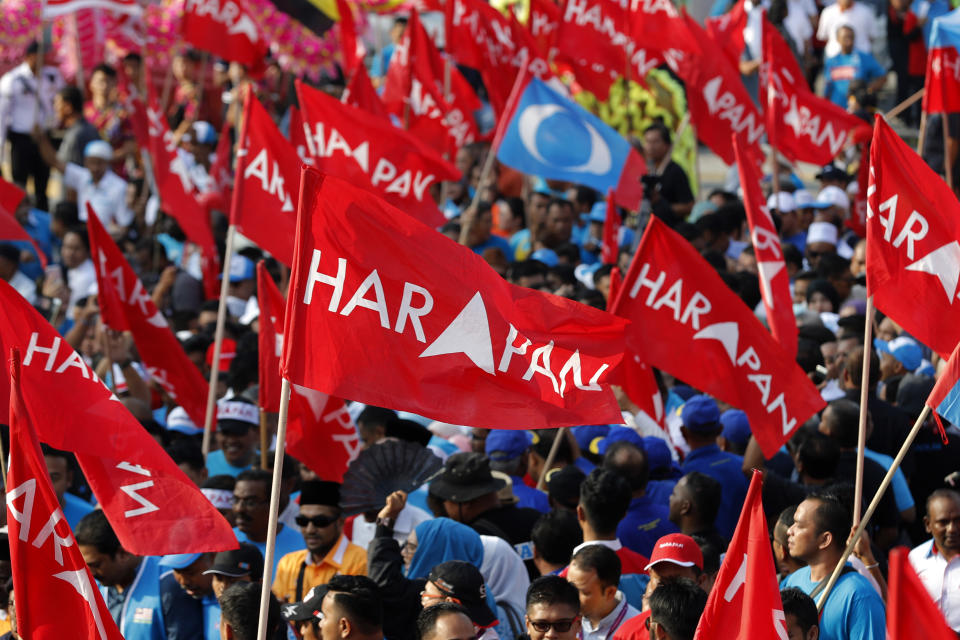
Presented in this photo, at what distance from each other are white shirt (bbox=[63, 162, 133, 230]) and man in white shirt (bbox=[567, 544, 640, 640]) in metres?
9.22

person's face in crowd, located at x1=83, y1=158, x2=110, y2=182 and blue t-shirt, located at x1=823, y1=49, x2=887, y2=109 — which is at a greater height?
blue t-shirt, located at x1=823, y1=49, x2=887, y2=109

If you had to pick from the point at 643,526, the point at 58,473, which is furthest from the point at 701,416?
the point at 58,473

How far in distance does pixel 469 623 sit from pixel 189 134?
10.6 metres

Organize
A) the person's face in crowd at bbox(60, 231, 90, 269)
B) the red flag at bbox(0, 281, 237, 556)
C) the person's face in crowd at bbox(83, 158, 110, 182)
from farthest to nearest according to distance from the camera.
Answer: the person's face in crowd at bbox(83, 158, 110, 182), the person's face in crowd at bbox(60, 231, 90, 269), the red flag at bbox(0, 281, 237, 556)

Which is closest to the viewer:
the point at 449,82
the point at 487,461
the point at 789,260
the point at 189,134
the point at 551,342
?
the point at 551,342

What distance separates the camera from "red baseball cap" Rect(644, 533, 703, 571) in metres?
5.52

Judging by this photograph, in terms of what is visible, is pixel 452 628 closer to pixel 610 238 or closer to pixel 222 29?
pixel 610 238

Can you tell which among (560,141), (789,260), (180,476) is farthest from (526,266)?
(180,476)

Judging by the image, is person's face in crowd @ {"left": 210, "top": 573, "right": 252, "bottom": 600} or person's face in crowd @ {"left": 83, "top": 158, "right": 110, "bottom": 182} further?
person's face in crowd @ {"left": 83, "top": 158, "right": 110, "bottom": 182}

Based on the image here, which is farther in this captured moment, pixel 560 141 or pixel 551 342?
pixel 560 141

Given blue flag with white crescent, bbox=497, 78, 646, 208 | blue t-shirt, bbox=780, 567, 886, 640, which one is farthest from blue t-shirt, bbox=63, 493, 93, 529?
blue flag with white crescent, bbox=497, 78, 646, 208

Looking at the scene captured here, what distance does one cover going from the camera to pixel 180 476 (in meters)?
5.55

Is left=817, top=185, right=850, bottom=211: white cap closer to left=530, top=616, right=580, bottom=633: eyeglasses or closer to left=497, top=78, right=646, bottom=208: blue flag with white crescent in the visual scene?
left=497, top=78, right=646, bottom=208: blue flag with white crescent

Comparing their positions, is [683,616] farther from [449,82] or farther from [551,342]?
[449,82]
